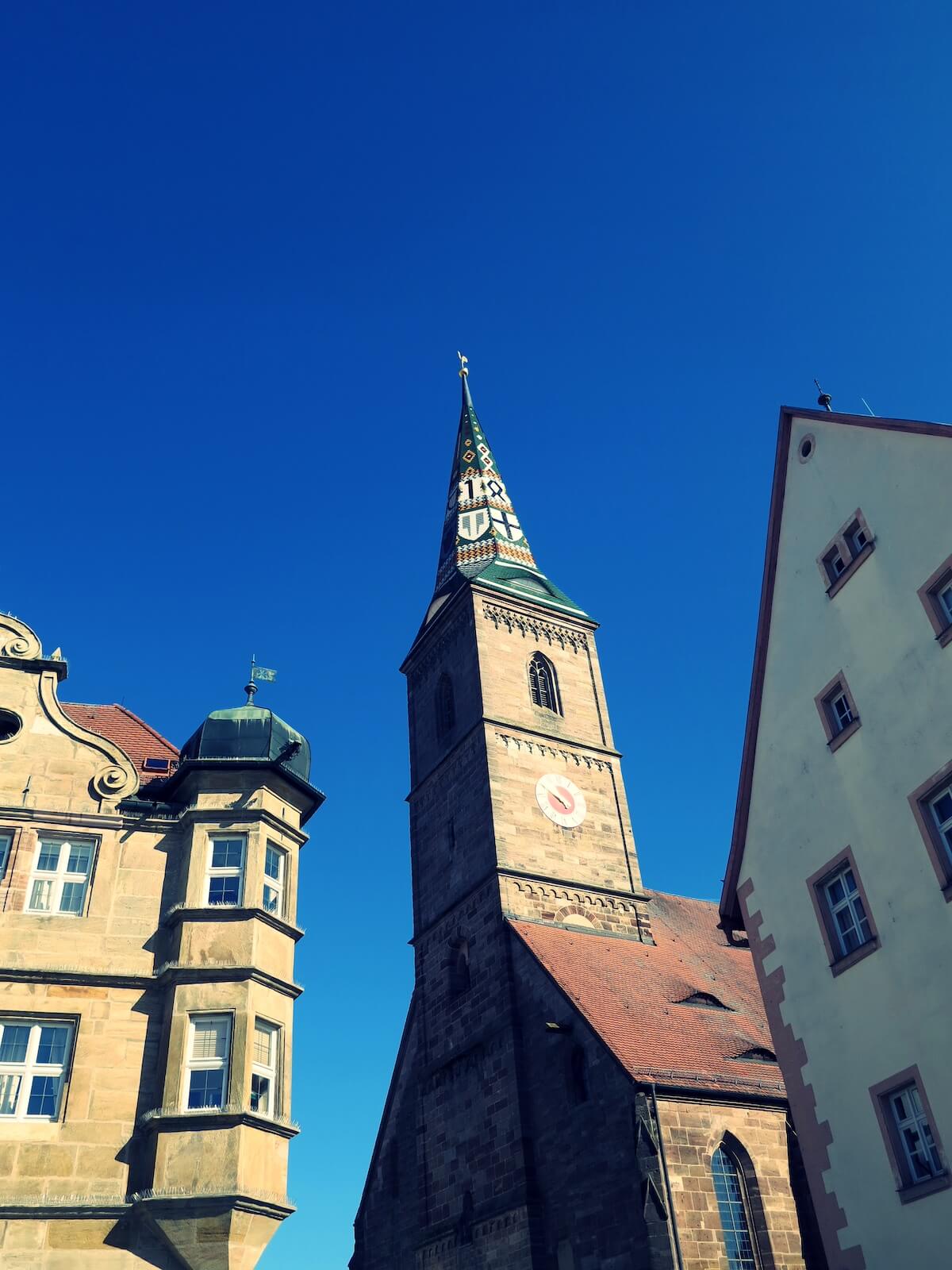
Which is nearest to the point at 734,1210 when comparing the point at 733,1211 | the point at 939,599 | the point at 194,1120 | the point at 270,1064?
the point at 733,1211

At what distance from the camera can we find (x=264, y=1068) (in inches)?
554

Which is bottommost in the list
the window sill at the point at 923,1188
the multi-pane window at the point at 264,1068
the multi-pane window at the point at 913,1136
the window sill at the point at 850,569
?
the window sill at the point at 923,1188

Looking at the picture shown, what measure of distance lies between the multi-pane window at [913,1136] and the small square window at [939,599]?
5218 millimetres

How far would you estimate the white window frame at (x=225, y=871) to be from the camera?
15055 millimetres

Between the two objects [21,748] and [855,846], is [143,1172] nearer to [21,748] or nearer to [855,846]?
[21,748]

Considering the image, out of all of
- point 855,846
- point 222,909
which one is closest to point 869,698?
point 855,846

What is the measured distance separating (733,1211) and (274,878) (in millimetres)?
10606

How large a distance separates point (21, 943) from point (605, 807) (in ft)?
61.6

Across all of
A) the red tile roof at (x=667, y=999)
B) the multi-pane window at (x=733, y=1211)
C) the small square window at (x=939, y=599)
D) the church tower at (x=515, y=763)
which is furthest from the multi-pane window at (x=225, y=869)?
the church tower at (x=515, y=763)

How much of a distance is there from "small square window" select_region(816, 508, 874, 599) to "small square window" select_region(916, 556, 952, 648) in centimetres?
142

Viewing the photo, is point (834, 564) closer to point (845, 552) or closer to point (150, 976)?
point (845, 552)

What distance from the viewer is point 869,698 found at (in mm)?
13734

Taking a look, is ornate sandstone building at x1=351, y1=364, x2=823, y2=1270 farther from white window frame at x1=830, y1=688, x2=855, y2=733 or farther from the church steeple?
white window frame at x1=830, y1=688, x2=855, y2=733

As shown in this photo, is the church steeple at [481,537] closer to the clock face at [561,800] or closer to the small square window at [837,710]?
the clock face at [561,800]
